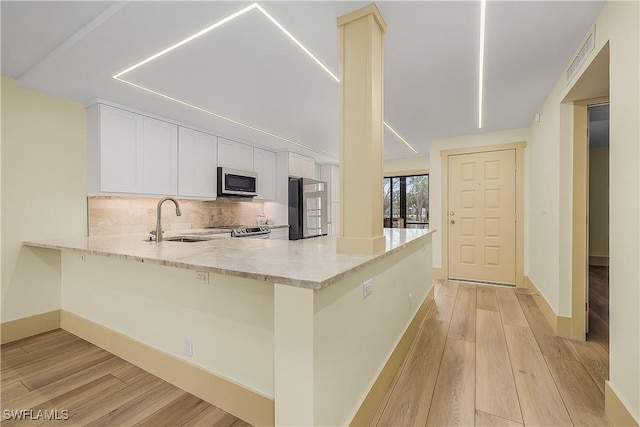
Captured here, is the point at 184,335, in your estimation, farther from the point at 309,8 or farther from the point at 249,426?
the point at 309,8

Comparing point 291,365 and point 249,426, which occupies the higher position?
point 291,365

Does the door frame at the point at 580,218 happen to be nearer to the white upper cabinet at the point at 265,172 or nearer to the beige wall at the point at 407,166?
the beige wall at the point at 407,166

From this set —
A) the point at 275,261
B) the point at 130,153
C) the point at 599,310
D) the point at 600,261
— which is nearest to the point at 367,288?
the point at 275,261

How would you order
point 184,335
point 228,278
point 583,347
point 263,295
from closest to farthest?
point 263,295
point 228,278
point 184,335
point 583,347

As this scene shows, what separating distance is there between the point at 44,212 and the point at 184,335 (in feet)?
7.16

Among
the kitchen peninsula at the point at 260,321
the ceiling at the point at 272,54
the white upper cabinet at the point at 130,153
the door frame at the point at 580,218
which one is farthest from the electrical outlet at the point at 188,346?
the door frame at the point at 580,218

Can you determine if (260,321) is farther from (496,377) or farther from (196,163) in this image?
(196,163)

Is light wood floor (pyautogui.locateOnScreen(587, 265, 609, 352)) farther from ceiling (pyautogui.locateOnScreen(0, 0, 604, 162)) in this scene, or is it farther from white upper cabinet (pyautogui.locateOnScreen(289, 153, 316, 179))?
white upper cabinet (pyautogui.locateOnScreen(289, 153, 316, 179))

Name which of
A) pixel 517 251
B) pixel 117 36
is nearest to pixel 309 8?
pixel 117 36

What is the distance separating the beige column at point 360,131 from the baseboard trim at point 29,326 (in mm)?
3005

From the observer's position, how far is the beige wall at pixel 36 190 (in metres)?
2.57

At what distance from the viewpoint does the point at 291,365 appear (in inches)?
45.9

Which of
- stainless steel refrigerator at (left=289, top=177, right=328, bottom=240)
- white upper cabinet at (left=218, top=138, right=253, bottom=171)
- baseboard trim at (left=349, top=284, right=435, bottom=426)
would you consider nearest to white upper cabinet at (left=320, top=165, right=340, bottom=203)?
white upper cabinet at (left=218, top=138, right=253, bottom=171)

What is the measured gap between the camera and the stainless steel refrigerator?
7.28 feet
